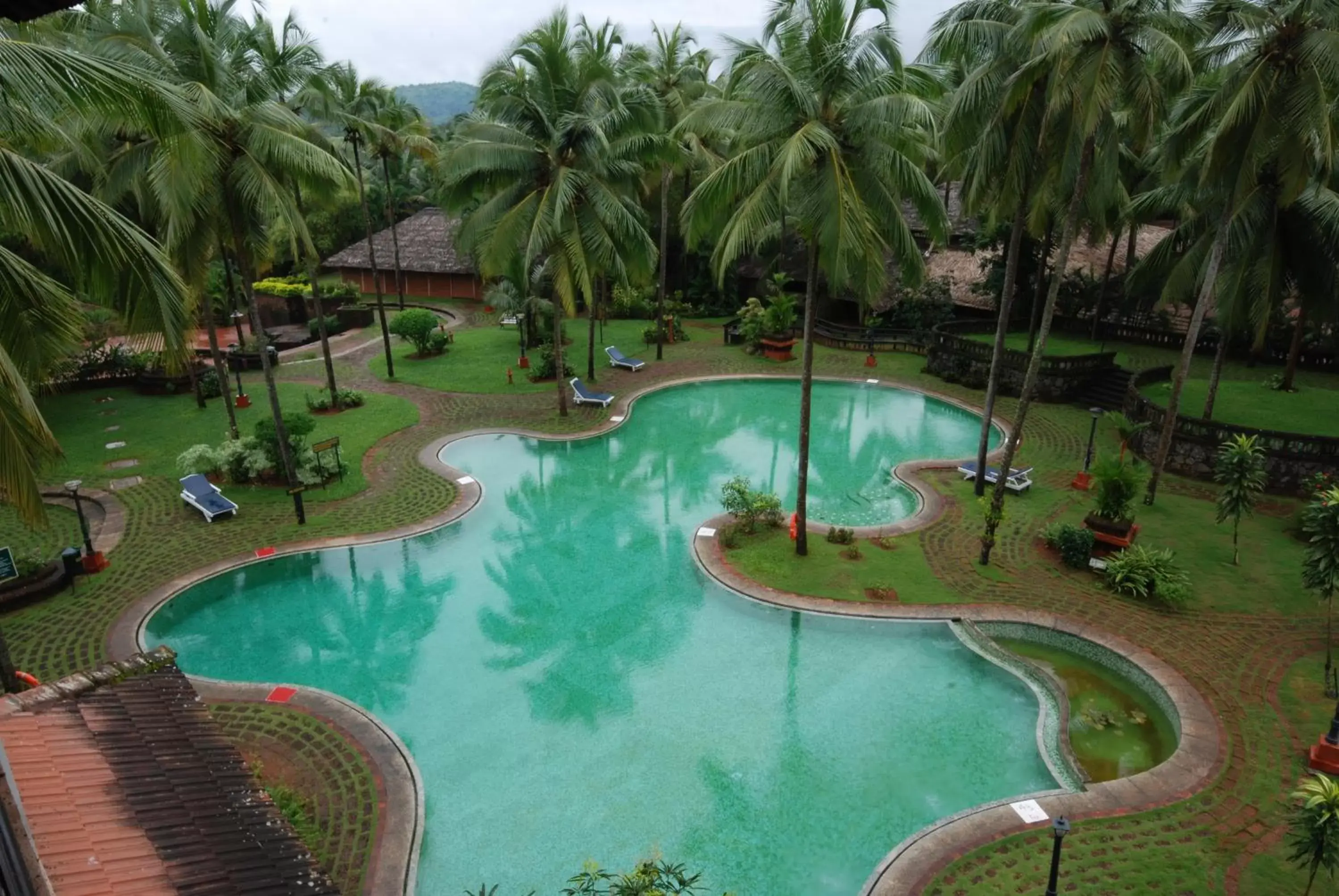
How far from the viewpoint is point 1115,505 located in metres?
15.8

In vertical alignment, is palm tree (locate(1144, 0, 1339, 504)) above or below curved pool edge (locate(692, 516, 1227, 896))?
above

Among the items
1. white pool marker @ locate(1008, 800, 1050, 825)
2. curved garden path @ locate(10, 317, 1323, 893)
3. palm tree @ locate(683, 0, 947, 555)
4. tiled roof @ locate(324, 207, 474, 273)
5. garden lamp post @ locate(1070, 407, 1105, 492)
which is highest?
palm tree @ locate(683, 0, 947, 555)

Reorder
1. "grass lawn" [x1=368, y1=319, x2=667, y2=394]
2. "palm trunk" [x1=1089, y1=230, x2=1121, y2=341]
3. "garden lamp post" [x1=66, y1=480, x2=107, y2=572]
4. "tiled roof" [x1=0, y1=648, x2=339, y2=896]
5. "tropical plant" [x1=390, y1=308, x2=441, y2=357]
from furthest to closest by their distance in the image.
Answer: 1. "tropical plant" [x1=390, y1=308, x2=441, y2=357]
2. "palm trunk" [x1=1089, y1=230, x2=1121, y2=341]
3. "grass lawn" [x1=368, y1=319, x2=667, y2=394]
4. "garden lamp post" [x1=66, y1=480, x2=107, y2=572]
5. "tiled roof" [x1=0, y1=648, x2=339, y2=896]

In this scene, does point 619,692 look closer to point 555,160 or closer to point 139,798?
point 139,798

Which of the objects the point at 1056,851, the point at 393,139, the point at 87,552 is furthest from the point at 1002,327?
the point at 393,139

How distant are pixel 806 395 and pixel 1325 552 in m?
8.38

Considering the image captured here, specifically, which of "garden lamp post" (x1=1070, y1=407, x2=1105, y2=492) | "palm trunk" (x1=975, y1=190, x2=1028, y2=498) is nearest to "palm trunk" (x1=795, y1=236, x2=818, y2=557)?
"palm trunk" (x1=975, y1=190, x2=1028, y2=498)

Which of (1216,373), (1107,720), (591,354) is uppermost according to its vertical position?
(1216,373)

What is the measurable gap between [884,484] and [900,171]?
9742 millimetres

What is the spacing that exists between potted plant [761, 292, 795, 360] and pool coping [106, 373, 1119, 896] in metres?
7.18

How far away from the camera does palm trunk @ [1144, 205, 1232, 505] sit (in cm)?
1608

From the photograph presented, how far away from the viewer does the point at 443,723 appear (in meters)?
11.8

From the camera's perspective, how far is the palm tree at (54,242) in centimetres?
600

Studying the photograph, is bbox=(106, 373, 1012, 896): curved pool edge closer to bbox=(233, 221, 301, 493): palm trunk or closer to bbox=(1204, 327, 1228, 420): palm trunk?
bbox=(233, 221, 301, 493): palm trunk
